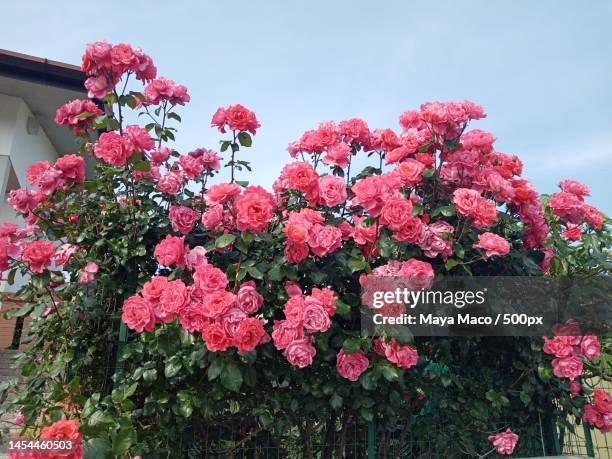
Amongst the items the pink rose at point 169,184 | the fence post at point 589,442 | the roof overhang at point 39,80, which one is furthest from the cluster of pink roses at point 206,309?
the roof overhang at point 39,80

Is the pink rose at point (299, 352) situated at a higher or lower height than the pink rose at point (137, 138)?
lower

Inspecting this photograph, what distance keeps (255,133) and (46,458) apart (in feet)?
5.50

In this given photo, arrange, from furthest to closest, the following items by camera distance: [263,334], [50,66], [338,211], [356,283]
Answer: [50,66]
[338,211]
[356,283]
[263,334]

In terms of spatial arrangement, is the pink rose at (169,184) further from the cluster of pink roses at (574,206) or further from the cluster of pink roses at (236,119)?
the cluster of pink roses at (574,206)

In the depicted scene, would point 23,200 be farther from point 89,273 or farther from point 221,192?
point 221,192

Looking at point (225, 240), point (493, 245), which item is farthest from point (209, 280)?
point (493, 245)

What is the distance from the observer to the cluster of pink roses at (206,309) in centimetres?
181

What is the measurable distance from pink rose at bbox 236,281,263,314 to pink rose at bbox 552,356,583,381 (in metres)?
1.61

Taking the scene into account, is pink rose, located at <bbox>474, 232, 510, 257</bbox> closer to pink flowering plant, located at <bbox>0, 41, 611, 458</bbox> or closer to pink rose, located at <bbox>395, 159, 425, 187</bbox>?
pink flowering plant, located at <bbox>0, 41, 611, 458</bbox>

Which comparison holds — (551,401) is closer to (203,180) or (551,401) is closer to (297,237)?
(297,237)

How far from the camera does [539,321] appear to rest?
2.57 meters

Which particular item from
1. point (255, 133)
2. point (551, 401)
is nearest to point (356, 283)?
point (255, 133)

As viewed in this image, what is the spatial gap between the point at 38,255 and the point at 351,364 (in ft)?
4.83

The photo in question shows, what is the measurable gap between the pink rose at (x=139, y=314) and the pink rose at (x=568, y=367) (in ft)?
6.61
